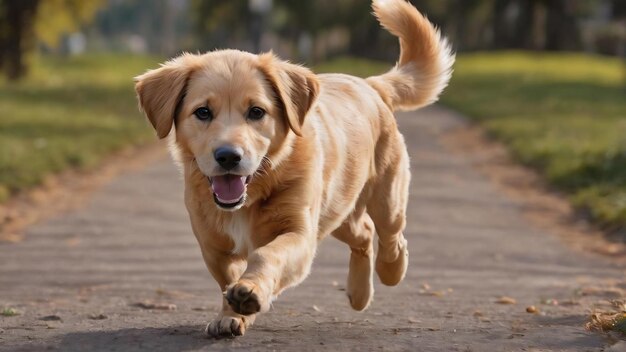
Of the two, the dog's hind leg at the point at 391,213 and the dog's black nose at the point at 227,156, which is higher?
the dog's black nose at the point at 227,156

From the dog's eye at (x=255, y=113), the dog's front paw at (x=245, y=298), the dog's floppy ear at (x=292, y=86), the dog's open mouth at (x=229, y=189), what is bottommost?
the dog's front paw at (x=245, y=298)

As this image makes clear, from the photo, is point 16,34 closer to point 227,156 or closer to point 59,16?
point 59,16

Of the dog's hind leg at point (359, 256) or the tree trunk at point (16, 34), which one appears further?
the tree trunk at point (16, 34)

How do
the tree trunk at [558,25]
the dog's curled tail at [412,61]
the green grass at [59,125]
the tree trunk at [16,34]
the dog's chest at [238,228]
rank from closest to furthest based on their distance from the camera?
the dog's chest at [238,228] < the dog's curled tail at [412,61] < the green grass at [59,125] < the tree trunk at [16,34] < the tree trunk at [558,25]

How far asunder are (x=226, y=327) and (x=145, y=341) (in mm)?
383

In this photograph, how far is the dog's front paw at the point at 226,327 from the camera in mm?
4809

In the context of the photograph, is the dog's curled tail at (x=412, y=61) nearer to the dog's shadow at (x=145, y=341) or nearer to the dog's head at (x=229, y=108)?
the dog's head at (x=229, y=108)

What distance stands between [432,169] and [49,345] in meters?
9.67

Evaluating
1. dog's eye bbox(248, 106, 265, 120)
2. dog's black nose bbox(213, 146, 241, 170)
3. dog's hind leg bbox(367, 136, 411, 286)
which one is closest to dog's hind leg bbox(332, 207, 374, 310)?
dog's hind leg bbox(367, 136, 411, 286)

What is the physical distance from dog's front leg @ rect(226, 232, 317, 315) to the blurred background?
172 cm

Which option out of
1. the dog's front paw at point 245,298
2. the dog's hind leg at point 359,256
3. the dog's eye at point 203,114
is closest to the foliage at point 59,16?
the dog's hind leg at point 359,256

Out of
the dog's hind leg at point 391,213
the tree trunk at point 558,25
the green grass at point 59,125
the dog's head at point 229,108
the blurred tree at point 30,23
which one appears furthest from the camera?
the tree trunk at point 558,25

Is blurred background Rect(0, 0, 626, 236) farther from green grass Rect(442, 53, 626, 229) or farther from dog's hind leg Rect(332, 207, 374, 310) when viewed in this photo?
dog's hind leg Rect(332, 207, 374, 310)

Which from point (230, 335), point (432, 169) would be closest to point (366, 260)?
point (230, 335)
